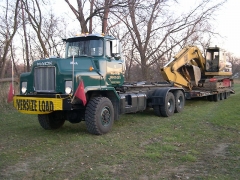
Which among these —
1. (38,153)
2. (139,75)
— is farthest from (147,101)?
(139,75)

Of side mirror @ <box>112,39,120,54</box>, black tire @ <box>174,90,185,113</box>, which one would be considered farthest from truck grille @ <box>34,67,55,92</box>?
black tire @ <box>174,90,185,113</box>

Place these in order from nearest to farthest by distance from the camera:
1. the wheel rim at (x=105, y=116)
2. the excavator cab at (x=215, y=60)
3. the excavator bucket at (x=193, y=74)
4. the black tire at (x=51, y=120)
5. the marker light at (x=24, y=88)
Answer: the wheel rim at (x=105, y=116)
the marker light at (x=24, y=88)
the black tire at (x=51, y=120)
the excavator bucket at (x=193, y=74)
the excavator cab at (x=215, y=60)

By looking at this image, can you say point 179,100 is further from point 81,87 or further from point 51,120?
point 81,87

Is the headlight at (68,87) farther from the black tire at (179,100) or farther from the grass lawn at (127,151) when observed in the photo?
the black tire at (179,100)

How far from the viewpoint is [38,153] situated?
6.28 meters

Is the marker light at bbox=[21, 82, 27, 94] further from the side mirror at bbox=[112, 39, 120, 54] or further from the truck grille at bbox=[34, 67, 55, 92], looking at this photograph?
the side mirror at bbox=[112, 39, 120, 54]

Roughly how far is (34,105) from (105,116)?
1.91 meters

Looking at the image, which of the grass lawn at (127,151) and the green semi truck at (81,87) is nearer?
the grass lawn at (127,151)

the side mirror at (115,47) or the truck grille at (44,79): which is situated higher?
the side mirror at (115,47)

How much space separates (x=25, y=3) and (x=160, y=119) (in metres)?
11.2

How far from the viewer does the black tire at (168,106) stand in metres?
11.2

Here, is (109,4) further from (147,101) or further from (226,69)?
(226,69)

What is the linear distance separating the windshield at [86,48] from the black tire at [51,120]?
1.88 m

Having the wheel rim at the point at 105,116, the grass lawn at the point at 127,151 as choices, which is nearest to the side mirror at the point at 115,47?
the wheel rim at the point at 105,116
